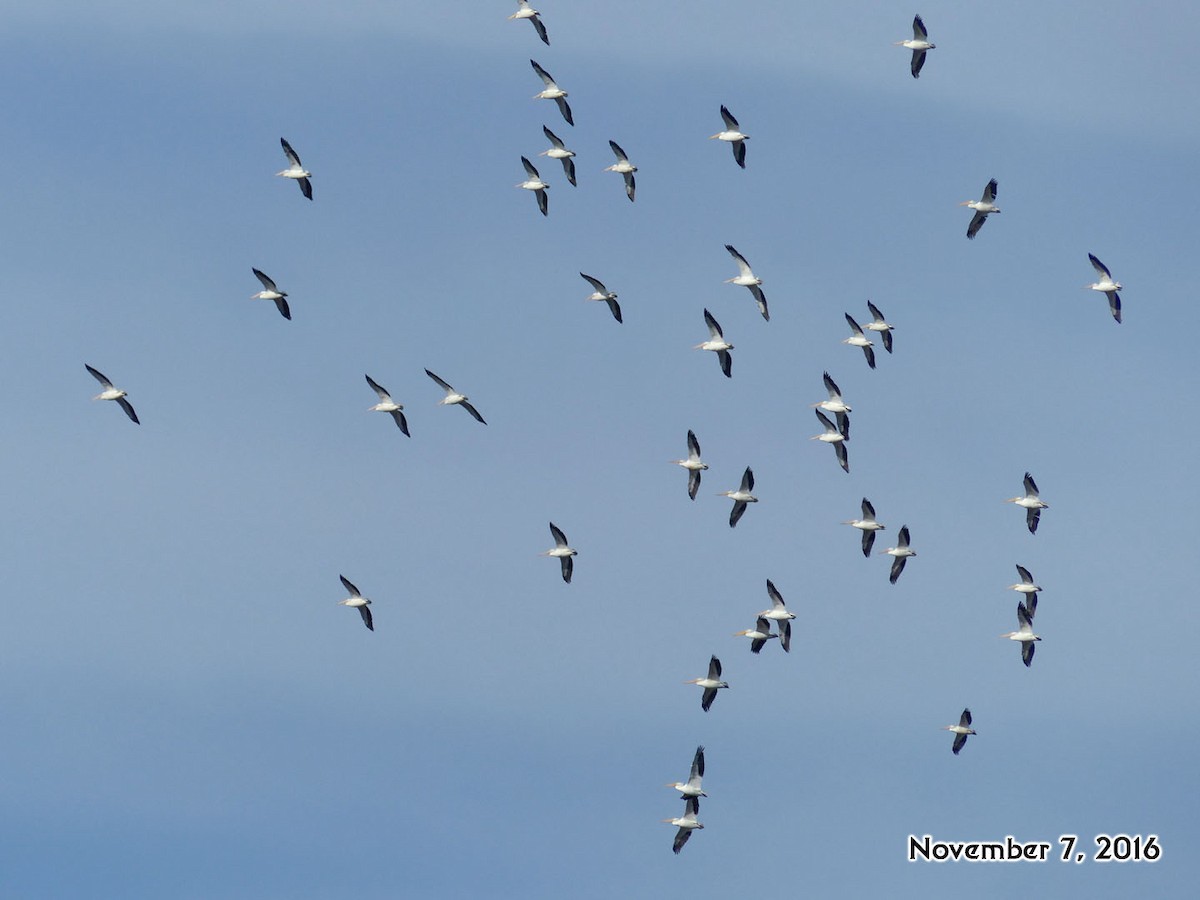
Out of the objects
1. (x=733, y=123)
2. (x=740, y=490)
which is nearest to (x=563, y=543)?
(x=740, y=490)

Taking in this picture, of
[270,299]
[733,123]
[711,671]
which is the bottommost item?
[711,671]

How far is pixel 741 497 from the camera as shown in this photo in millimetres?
117375

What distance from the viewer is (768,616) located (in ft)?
384

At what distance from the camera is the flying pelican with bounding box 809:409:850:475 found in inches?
4660

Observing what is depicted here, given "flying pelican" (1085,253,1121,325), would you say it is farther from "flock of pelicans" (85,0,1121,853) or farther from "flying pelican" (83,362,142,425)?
"flying pelican" (83,362,142,425)

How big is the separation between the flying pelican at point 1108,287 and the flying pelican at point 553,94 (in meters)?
18.0

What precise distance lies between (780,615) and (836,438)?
6.31 meters

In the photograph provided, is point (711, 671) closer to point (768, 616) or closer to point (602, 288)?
point (768, 616)

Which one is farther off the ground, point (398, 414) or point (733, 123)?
point (733, 123)

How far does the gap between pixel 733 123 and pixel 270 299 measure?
53.6 ft

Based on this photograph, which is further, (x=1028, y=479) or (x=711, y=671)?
(x=1028, y=479)

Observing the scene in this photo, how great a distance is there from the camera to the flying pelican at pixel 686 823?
376ft

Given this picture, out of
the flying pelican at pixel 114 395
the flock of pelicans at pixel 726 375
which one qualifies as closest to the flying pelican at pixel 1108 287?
the flock of pelicans at pixel 726 375

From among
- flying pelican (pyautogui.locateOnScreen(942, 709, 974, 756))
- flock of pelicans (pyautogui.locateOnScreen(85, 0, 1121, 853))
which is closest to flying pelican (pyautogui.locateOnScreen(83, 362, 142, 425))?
flock of pelicans (pyautogui.locateOnScreen(85, 0, 1121, 853))
